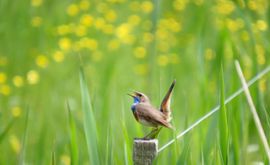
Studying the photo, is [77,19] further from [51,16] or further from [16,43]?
[16,43]

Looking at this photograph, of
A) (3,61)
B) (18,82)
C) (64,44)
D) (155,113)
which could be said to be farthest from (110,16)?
(155,113)

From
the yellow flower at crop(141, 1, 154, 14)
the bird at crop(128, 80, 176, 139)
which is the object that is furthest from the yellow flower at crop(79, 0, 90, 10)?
the bird at crop(128, 80, 176, 139)

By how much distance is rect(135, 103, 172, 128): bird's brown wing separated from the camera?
2.83 meters

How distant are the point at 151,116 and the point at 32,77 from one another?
2982mm

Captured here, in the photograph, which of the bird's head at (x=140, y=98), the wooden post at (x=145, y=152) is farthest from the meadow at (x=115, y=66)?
the wooden post at (x=145, y=152)

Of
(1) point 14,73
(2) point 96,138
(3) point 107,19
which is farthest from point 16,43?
(2) point 96,138

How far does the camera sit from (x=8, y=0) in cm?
635

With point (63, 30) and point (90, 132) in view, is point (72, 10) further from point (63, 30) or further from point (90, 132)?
point (90, 132)

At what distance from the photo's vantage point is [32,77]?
18.6 ft

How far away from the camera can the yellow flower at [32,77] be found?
18.4ft

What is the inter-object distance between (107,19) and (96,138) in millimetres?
4476

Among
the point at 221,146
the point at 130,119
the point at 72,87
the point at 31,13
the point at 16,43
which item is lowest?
the point at 221,146

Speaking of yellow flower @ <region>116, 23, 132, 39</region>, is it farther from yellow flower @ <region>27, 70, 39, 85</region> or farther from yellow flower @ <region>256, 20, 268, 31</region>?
yellow flower @ <region>256, 20, 268, 31</region>

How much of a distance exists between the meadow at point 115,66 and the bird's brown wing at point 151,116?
455 mm
